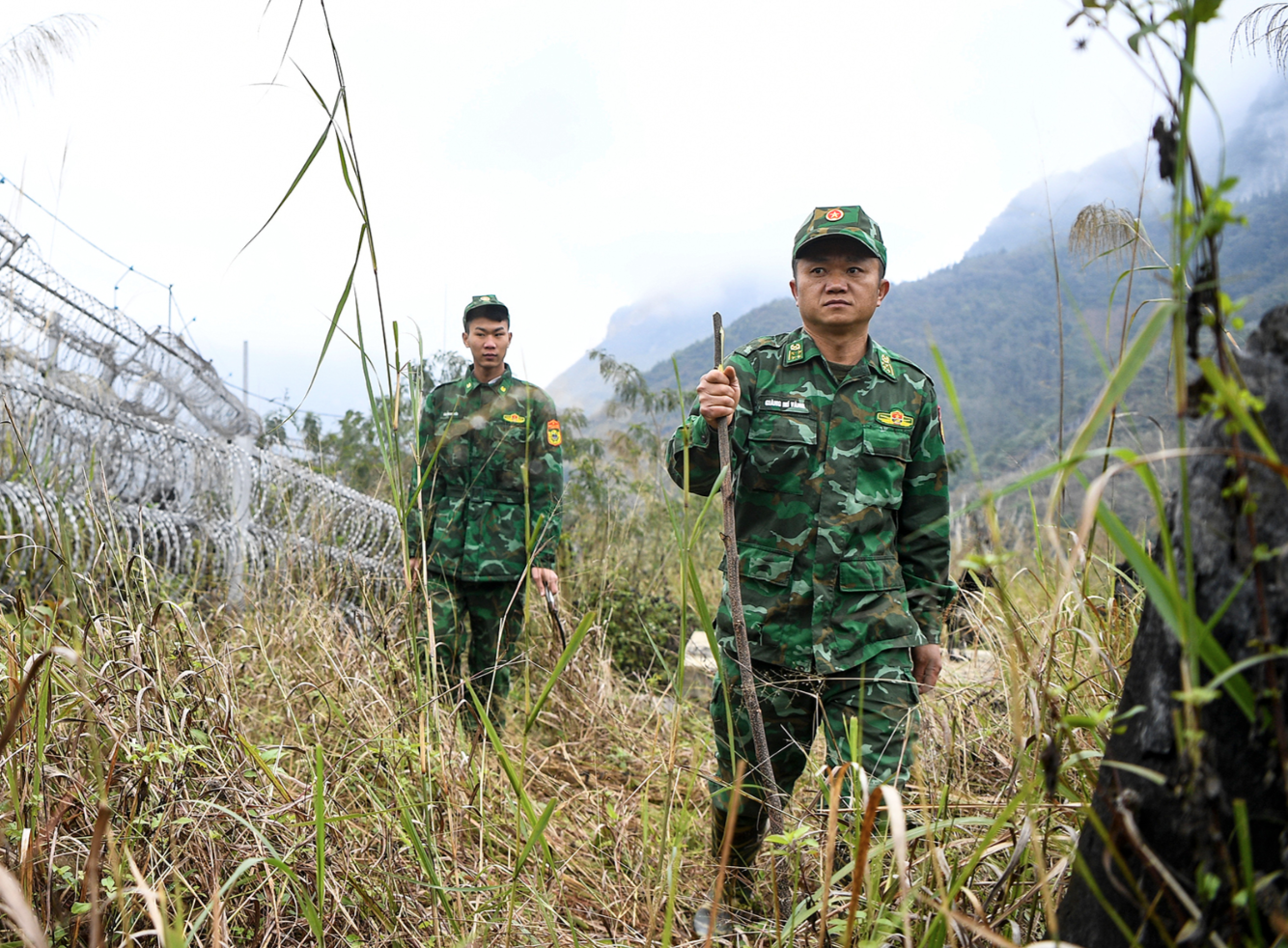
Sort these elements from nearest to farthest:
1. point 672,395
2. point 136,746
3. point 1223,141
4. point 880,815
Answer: point 1223,141
point 136,746
point 880,815
point 672,395

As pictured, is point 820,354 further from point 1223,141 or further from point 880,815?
point 1223,141

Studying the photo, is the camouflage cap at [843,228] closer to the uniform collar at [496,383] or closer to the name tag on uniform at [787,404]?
the name tag on uniform at [787,404]

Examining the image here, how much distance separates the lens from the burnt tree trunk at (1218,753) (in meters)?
0.62

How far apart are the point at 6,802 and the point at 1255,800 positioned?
1840 mm

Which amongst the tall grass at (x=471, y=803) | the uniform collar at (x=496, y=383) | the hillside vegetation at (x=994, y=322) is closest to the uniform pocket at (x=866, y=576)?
the tall grass at (x=471, y=803)

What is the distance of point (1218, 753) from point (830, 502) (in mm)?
1668

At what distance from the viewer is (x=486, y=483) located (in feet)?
13.8

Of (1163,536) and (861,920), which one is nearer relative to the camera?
(1163,536)

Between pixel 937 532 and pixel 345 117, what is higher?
pixel 345 117

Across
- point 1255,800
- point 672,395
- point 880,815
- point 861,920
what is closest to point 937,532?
point 880,815

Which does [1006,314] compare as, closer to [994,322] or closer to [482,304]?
[994,322]

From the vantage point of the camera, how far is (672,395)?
8445 mm

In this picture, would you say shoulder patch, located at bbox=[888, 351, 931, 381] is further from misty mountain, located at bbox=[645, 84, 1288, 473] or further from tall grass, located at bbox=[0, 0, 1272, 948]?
misty mountain, located at bbox=[645, 84, 1288, 473]

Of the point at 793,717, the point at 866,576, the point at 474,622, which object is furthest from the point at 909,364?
the point at 474,622
